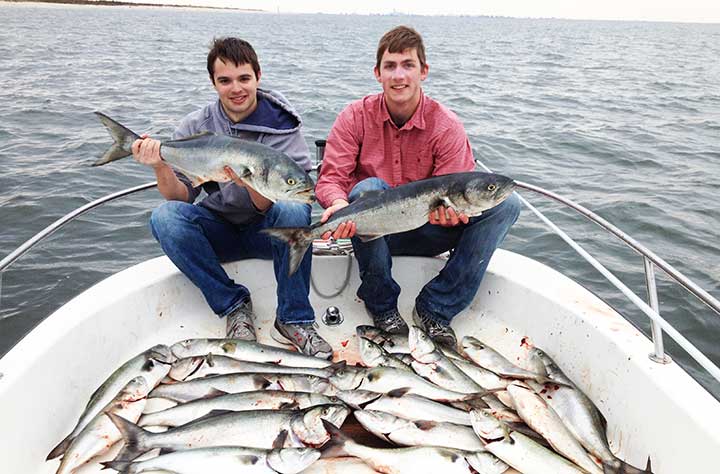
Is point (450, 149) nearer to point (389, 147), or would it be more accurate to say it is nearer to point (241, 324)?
point (389, 147)

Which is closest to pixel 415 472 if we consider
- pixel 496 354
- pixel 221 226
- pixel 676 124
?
pixel 496 354

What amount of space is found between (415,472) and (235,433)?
942 millimetres

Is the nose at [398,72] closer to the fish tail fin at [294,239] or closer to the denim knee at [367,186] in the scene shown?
the denim knee at [367,186]

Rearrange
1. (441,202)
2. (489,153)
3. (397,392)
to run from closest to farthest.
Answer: (397,392), (441,202), (489,153)

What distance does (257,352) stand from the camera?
3.60 meters

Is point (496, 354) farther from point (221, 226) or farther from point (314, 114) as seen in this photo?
point (314, 114)

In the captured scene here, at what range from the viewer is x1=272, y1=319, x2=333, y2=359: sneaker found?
147 inches

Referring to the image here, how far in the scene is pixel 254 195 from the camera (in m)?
3.67

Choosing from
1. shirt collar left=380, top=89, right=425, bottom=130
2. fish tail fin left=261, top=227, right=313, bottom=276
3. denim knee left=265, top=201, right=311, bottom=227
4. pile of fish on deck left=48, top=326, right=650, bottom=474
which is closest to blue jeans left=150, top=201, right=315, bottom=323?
denim knee left=265, top=201, right=311, bottom=227

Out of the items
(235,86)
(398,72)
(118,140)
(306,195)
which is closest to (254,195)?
(306,195)

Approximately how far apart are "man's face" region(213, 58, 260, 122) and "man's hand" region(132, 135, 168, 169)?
23.9 inches

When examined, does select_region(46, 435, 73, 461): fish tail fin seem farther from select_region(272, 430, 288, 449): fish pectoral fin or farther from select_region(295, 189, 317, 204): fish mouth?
select_region(295, 189, 317, 204): fish mouth

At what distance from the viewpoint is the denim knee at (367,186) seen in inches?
151

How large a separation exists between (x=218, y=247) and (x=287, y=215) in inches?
29.8
